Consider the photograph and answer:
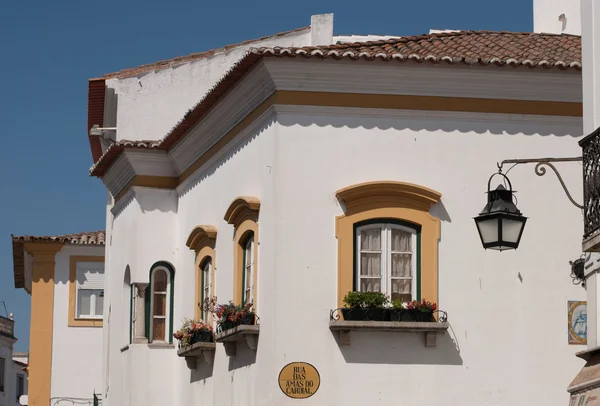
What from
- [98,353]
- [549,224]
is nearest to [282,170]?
[549,224]

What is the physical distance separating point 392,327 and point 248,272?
292 cm

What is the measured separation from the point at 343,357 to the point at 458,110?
3835 millimetres

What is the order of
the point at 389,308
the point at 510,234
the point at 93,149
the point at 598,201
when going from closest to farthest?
1. the point at 598,201
2. the point at 510,234
3. the point at 389,308
4. the point at 93,149

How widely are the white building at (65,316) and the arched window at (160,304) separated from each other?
14135 mm

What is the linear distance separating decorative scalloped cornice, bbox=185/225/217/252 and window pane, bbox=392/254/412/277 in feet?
13.9

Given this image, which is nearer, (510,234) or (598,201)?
(598,201)

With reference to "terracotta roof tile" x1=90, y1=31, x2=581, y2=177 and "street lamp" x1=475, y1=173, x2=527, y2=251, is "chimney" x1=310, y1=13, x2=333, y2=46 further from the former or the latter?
"street lamp" x1=475, y1=173, x2=527, y2=251

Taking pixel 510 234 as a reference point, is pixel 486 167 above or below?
above

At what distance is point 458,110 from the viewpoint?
19.4 meters

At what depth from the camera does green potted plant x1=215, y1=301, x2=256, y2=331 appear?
19531 millimetres

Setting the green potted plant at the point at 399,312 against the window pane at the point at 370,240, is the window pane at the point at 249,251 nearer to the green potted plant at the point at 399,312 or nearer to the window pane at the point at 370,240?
the window pane at the point at 370,240

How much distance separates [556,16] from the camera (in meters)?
27.1

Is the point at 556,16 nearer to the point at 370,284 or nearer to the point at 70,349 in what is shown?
the point at 370,284

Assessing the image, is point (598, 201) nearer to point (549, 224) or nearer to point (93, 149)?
point (549, 224)
